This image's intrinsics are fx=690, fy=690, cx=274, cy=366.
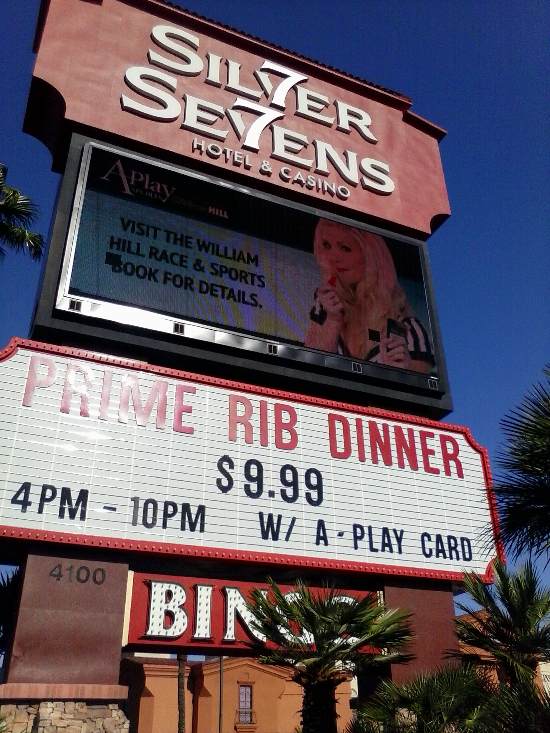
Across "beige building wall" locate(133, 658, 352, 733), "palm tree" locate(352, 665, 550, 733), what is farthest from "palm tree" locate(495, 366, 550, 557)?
"beige building wall" locate(133, 658, 352, 733)

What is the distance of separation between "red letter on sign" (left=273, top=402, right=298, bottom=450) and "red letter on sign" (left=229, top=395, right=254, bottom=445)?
75cm

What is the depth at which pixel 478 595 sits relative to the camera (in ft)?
55.1

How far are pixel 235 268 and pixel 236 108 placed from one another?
6.97 m

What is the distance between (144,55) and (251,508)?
49.4 feet

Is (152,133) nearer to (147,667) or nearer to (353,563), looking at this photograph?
(353,563)

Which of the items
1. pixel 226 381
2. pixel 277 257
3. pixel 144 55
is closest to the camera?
pixel 226 381

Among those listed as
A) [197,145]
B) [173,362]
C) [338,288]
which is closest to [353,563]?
[173,362]

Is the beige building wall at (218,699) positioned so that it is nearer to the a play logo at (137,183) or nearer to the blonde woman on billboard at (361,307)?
the blonde woman on billboard at (361,307)

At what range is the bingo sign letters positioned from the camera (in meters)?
14.7

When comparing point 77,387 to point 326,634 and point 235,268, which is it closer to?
point 235,268

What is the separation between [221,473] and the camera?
16.5m

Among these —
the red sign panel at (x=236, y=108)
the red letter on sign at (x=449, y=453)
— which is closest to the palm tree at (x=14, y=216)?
the red sign panel at (x=236, y=108)

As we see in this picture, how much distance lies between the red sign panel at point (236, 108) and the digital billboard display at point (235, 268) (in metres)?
1.66

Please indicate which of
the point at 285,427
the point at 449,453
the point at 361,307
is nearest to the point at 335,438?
the point at 285,427
